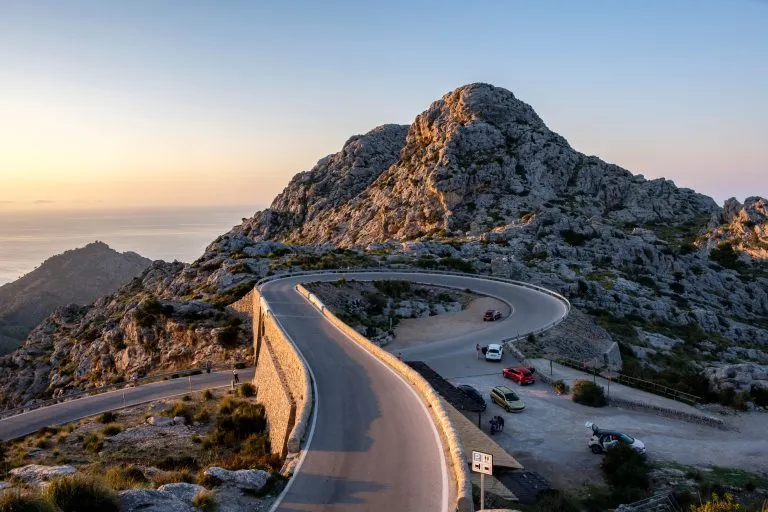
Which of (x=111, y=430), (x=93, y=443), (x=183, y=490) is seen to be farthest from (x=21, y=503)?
(x=111, y=430)

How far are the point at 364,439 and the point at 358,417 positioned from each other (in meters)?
1.85

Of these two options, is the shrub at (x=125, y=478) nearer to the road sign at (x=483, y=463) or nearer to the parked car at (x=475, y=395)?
the road sign at (x=483, y=463)

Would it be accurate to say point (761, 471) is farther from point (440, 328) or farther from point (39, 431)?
point (39, 431)

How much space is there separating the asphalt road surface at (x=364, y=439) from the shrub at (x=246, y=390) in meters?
3.77

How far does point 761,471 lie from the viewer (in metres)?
19.1

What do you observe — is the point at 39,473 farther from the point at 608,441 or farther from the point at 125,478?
the point at 608,441

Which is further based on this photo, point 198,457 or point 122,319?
point 122,319

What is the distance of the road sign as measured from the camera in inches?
419

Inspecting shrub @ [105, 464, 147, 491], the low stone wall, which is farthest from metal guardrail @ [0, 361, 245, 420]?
shrub @ [105, 464, 147, 491]

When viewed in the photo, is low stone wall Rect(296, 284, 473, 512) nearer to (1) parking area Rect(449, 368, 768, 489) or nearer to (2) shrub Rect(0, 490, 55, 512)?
(1) parking area Rect(449, 368, 768, 489)

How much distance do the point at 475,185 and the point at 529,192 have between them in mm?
9470

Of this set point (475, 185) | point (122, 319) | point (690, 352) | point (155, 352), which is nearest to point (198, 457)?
point (155, 352)

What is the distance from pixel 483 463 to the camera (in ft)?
35.2

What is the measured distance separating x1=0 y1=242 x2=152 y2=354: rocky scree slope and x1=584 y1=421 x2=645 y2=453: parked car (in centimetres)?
12439
